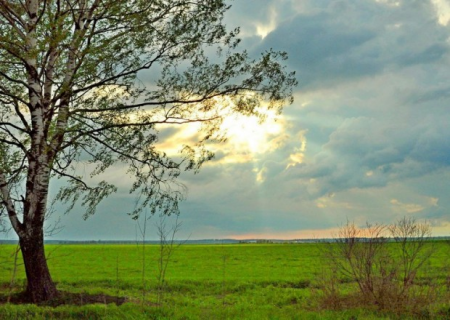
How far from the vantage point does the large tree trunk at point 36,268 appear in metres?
17.2

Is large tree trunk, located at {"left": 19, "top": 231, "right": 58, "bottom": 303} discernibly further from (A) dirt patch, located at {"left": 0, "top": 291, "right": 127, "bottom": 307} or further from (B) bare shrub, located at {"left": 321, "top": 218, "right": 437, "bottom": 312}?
(B) bare shrub, located at {"left": 321, "top": 218, "right": 437, "bottom": 312}

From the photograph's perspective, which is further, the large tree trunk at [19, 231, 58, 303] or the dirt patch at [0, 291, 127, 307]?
the large tree trunk at [19, 231, 58, 303]

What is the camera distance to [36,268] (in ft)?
56.7

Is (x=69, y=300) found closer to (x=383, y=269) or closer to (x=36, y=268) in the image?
(x=36, y=268)

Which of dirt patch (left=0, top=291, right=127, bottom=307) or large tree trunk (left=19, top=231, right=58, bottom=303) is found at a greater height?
large tree trunk (left=19, top=231, right=58, bottom=303)

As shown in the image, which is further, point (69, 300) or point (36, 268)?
point (36, 268)

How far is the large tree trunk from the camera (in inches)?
676

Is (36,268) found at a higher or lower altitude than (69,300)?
higher

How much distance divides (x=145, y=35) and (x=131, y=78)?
167cm

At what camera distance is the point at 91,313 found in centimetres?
1408

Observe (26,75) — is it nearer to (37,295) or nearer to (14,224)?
(14,224)

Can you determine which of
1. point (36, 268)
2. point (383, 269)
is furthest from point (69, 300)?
point (383, 269)

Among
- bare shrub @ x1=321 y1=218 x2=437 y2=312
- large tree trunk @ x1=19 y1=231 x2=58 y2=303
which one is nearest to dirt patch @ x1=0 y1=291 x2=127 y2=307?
large tree trunk @ x1=19 y1=231 x2=58 y2=303

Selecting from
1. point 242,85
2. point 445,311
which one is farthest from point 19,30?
point 445,311
